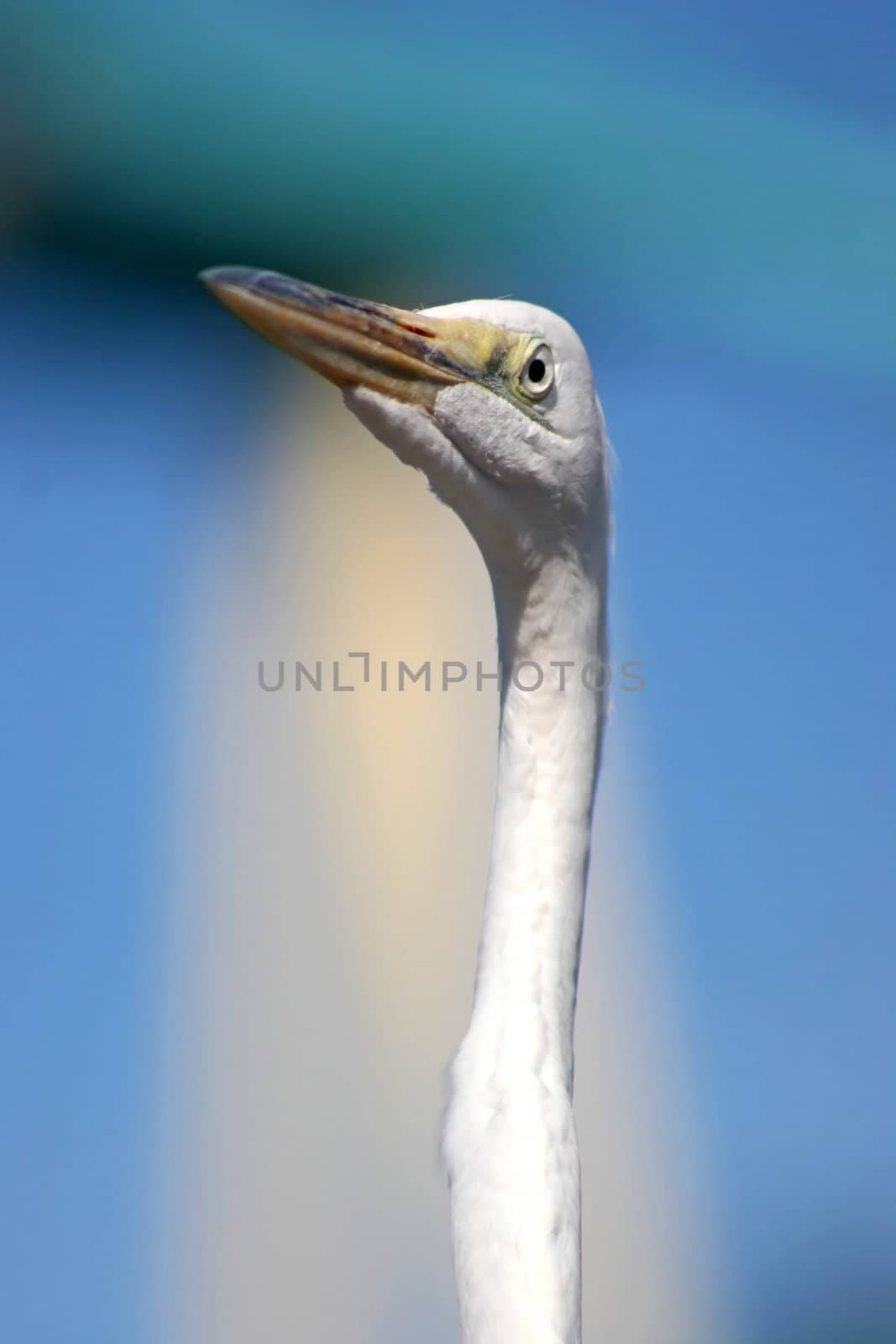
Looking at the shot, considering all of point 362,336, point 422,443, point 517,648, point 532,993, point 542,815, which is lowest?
point 532,993

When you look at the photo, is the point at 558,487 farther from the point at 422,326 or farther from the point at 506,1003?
the point at 506,1003

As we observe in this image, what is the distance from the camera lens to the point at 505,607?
1.84 m

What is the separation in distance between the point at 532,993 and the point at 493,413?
0.73 metres

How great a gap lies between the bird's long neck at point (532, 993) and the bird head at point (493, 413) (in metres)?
0.07

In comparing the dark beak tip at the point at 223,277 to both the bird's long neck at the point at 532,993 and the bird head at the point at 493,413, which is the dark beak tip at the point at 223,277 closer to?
the bird head at the point at 493,413

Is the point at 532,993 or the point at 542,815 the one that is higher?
the point at 542,815

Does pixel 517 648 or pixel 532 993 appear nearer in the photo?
pixel 532 993

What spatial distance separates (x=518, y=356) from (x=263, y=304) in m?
0.35

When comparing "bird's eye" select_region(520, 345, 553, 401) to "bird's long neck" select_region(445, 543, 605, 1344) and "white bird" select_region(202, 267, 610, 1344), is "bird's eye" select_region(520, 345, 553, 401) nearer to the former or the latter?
"white bird" select_region(202, 267, 610, 1344)

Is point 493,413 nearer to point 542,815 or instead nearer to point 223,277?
point 223,277

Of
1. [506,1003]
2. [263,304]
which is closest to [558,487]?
[263,304]

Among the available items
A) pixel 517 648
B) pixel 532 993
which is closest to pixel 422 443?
pixel 517 648

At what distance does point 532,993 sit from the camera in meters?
1.64

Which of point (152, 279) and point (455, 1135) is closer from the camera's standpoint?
point (455, 1135)
